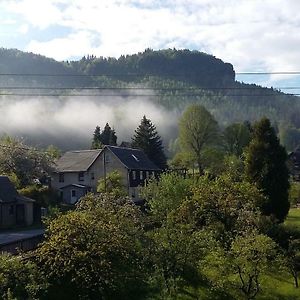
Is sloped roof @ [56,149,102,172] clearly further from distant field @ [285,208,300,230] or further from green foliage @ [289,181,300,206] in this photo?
distant field @ [285,208,300,230]

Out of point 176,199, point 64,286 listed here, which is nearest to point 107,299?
point 64,286

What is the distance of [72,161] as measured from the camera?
6775 cm

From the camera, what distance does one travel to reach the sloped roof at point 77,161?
213 ft

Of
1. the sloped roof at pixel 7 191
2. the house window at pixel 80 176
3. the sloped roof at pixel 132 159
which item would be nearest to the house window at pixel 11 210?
the sloped roof at pixel 7 191

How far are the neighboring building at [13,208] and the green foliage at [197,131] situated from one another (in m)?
28.1

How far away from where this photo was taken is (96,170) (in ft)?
208

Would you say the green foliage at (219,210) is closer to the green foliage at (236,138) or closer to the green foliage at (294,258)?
the green foliage at (294,258)

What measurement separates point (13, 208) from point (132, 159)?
19.2 m

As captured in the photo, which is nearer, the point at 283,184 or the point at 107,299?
the point at 107,299

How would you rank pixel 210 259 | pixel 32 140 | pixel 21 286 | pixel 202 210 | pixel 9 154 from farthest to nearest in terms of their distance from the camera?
pixel 32 140 < pixel 9 154 < pixel 202 210 < pixel 210 259 < pixel 21 286

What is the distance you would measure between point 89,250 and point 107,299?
3.48m

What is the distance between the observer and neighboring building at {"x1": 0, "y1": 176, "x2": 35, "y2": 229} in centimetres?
4703

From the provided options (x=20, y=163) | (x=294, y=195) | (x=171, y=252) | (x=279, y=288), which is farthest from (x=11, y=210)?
(x=294, y=195)

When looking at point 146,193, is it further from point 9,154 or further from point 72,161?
point 72,161
